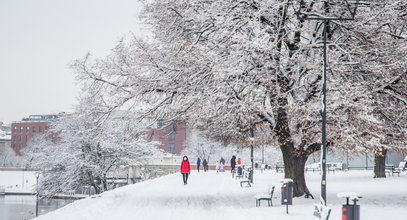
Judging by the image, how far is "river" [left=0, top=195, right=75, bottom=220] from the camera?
227ft

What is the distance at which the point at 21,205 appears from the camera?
83.8 metres

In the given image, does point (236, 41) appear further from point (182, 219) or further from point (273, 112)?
point (182, 219)

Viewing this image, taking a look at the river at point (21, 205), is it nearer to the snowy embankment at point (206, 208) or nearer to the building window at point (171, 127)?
the building window at point (171, 127)

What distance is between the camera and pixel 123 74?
875 inches

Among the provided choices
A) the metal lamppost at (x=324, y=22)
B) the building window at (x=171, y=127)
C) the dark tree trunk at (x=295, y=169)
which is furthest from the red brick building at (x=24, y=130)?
the metal lamppost at (x=324, y=22)

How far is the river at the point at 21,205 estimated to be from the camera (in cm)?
6919

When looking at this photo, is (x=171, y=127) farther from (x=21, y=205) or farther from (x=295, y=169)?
(x=21, y=205)

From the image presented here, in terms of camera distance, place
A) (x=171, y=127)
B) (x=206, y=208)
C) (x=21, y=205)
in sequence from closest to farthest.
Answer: (x=206, y=208) → (x=171, y=127) → (x=21, y=205)

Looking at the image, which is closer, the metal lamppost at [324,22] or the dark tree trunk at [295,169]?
the metal lamppost at [324,22]

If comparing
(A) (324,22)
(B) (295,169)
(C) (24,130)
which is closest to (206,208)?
(B) (295,169)

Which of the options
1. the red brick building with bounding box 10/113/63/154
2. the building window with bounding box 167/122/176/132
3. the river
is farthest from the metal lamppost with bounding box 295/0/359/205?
the red brick building with bounding box 10/113/63/154

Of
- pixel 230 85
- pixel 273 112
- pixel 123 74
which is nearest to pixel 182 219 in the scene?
pixel 230 85

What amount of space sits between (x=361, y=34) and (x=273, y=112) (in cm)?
447

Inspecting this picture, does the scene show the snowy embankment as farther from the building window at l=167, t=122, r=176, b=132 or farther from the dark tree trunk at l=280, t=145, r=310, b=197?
the building window at l=167, t=122, r=176, b=132
